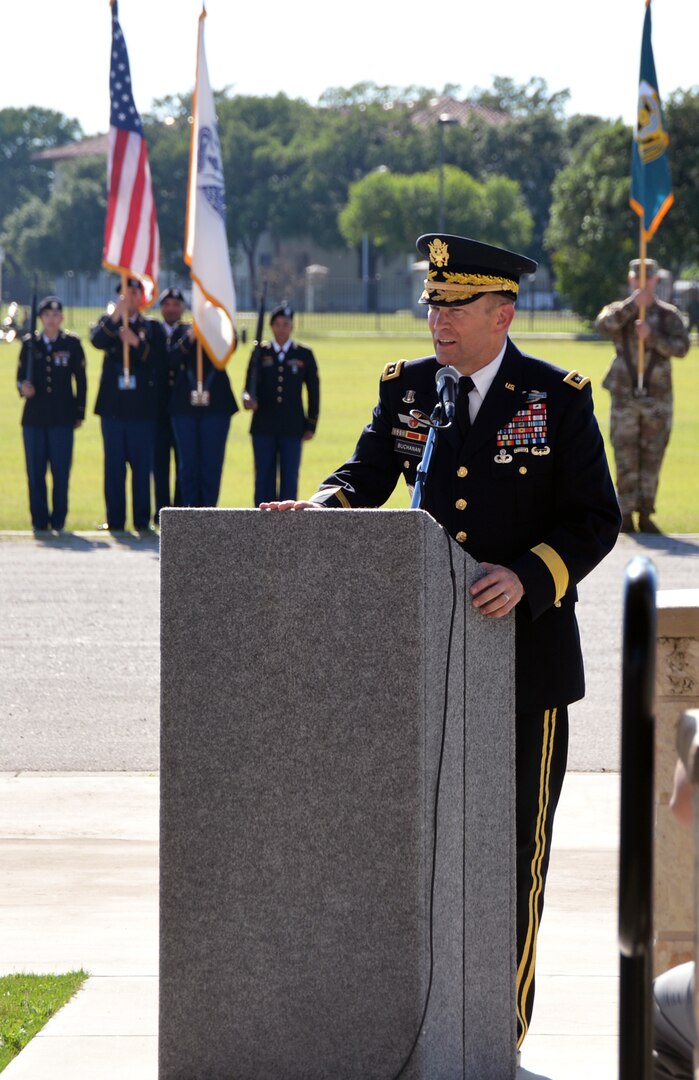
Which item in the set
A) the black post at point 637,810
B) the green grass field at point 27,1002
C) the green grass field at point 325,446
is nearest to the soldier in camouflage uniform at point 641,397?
the green grass field at point 325,446

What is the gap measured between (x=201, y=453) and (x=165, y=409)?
0.80 m

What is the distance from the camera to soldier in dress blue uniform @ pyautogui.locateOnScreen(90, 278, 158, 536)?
1480 centimetres

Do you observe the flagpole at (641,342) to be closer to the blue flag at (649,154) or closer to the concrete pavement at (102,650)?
the blue flag at (649,154)

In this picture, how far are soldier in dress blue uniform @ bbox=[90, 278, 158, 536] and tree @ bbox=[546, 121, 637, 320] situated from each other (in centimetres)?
4853

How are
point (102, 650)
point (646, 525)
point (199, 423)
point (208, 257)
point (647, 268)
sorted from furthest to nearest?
1. point (199, 423)
2. point (208, 257)
3. point (646, 525)
4. point (647, 268)
5. point (102, 650)

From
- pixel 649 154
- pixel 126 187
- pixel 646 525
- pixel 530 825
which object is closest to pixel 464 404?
pixel 530 825

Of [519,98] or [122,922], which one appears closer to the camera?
[122,922]

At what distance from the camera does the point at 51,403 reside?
1484 centimetres

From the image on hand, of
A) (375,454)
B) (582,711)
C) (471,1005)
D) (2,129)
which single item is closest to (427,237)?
(375,454)

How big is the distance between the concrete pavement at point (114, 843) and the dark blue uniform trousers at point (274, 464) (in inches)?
155

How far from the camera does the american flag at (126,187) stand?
15.1m

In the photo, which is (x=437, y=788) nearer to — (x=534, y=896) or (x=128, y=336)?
(x=534, y=896)

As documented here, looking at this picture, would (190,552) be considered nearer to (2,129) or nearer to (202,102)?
(202,102)

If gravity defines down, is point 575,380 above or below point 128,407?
above
